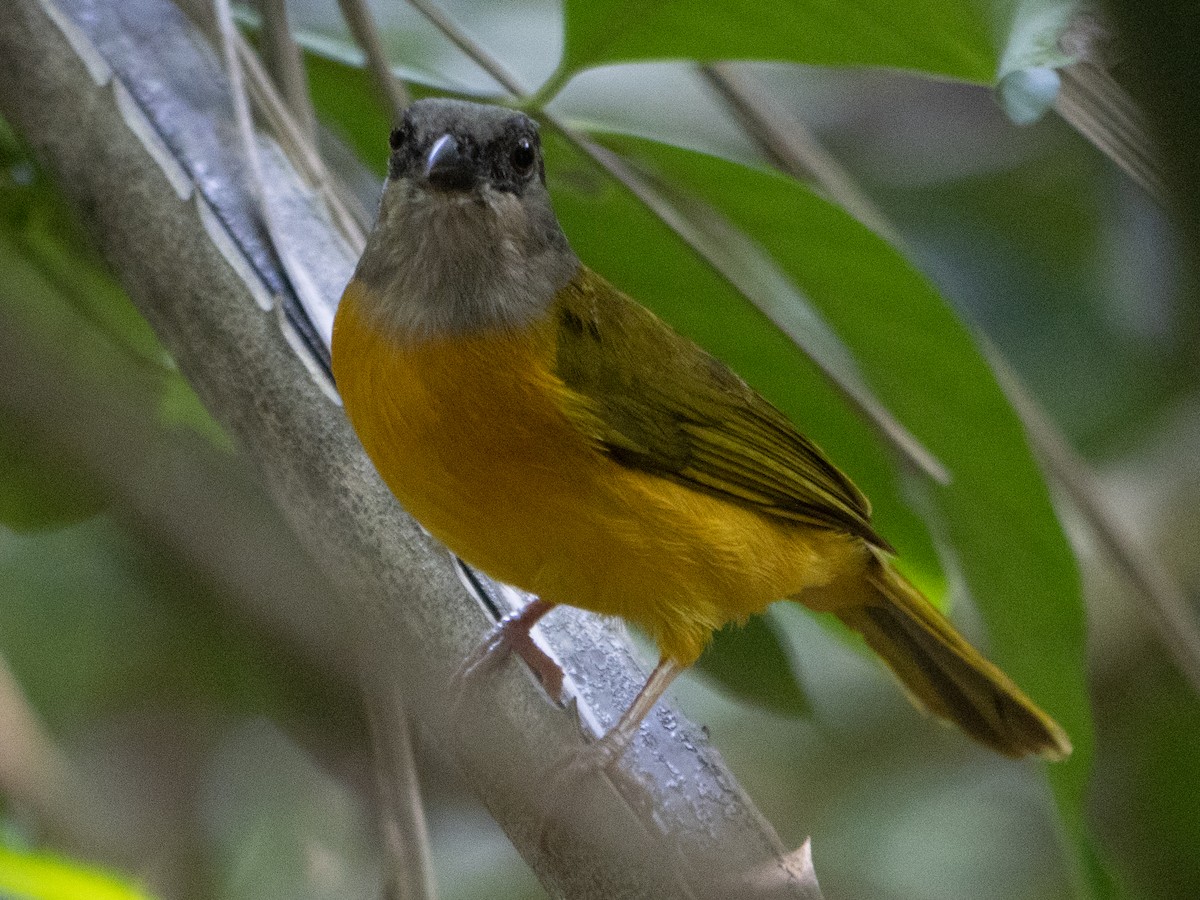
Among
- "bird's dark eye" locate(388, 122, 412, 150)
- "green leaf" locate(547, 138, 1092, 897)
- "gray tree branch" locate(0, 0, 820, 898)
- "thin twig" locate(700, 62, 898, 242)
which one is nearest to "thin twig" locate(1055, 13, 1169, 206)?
"green leaf" locate(547, 138, 1092, 897)

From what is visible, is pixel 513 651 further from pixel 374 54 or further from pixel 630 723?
pixel 374 54

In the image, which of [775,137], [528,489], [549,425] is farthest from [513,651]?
[775,137]

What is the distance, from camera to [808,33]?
236 cm

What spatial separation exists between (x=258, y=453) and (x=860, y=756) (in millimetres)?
3072

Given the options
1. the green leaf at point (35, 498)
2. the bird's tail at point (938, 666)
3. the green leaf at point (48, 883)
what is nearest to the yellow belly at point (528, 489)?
the bird's tail at point (938, 666)

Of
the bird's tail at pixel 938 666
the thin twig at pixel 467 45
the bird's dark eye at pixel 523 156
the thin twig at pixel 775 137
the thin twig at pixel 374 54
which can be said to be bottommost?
the bird's tail at pixel 938 666

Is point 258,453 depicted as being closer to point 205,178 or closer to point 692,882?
point 205,178

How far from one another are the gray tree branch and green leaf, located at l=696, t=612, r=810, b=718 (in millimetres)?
454

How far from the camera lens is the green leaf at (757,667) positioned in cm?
264

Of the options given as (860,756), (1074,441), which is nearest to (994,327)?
(1074,441)

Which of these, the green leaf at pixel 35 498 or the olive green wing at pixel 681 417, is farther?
the green leaf at pixel 35 498

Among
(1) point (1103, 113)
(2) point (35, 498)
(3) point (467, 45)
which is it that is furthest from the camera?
(2) point (35, 498)

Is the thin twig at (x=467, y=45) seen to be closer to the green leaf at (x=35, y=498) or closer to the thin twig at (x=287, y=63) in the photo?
the thin twig at (x=287, y=63)

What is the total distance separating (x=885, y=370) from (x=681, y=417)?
410 mm
